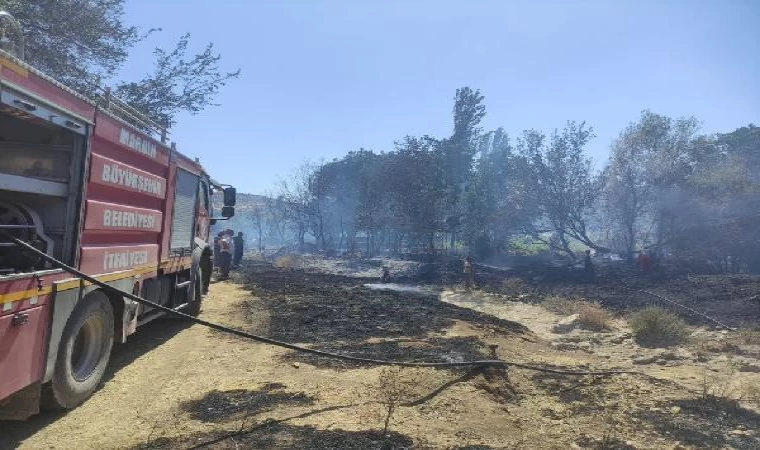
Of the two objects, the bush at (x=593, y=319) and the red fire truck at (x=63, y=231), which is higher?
the red fire truck at (x=63, y=231)

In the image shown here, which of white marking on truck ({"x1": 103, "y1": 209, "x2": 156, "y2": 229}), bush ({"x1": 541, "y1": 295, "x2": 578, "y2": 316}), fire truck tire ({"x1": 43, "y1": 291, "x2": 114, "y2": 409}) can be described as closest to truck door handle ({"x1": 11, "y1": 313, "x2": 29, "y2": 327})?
fire truck tire ({"x1": 43, "y1": 291, "x2": 114, "y2": 409})

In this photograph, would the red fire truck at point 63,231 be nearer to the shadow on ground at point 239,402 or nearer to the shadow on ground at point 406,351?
the shadow on ground at point 239,402

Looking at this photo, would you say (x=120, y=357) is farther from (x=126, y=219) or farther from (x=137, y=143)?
(x=137, y=143)

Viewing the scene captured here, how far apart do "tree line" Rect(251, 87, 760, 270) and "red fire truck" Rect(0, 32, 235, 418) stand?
28.9 meters

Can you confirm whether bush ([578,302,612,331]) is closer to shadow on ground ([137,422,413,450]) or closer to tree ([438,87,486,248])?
shadow on ground ([137,422,413,450])

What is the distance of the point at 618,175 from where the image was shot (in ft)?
99.8

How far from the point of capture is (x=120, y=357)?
6.53 metres

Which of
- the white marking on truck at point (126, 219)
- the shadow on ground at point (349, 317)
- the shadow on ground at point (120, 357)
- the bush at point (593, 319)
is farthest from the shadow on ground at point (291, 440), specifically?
the bush at point (593, 319)

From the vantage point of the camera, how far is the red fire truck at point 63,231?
3.65m

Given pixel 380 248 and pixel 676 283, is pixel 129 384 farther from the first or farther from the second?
pixel 380 248

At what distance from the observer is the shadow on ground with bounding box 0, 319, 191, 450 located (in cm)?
406

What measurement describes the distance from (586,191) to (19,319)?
108 feet

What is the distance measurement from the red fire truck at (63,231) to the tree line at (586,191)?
1138 inches

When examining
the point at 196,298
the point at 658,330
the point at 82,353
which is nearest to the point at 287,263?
the point at 196,298
